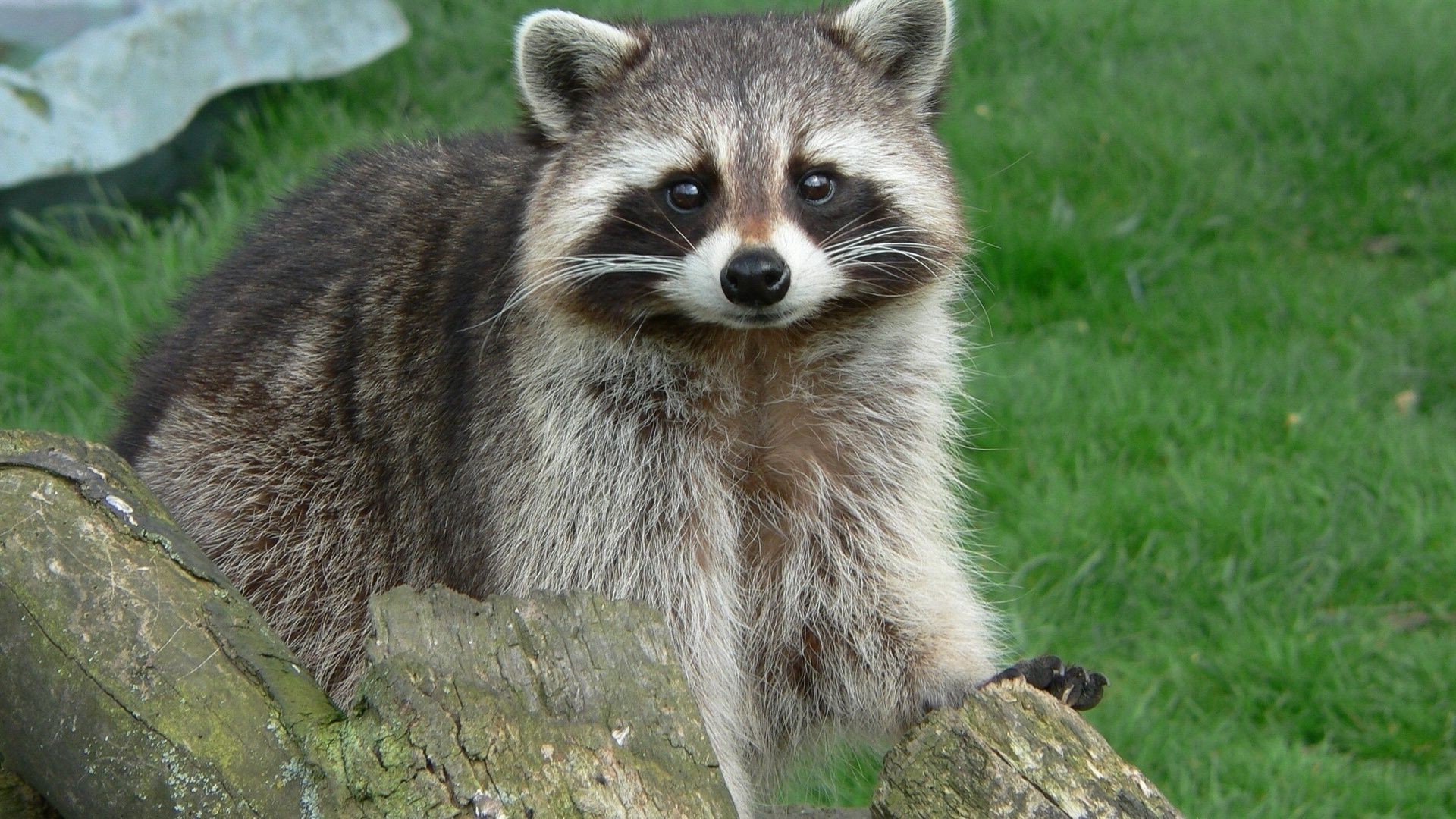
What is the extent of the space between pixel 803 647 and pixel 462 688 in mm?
1279

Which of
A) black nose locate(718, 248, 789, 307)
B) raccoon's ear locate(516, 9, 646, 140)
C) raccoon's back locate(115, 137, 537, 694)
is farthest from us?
raccoon's back locate(115, 137, 537, 694)

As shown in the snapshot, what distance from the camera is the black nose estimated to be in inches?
86.7

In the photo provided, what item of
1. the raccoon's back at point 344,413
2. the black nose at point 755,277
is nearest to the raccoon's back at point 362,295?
the raccoon's back at point 344,413

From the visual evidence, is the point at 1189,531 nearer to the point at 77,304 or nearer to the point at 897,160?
the point at 897,160

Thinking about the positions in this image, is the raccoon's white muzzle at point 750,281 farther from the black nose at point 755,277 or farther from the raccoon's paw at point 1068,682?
the raccoon's paw at point 1068,682

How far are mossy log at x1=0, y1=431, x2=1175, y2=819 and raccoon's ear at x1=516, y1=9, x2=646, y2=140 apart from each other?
1.10 meters

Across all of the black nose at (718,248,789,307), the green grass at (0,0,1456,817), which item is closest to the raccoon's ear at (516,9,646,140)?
the black nose at (718,248,789,307)

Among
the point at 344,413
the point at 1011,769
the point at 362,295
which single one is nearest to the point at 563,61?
the point at 362,295

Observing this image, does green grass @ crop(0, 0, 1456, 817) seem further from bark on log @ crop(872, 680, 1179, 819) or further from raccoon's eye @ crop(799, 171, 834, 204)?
bark on log @ crop(872, 680, 1179, 819)

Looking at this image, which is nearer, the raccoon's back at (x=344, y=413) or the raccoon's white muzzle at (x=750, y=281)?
the raccoon's white muzzle at (x=750, y=281)

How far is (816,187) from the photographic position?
2.45 meters

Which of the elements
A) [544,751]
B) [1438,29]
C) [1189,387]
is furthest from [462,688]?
[1438,29]

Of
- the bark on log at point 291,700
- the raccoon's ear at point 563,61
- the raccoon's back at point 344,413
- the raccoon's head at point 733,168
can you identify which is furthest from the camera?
the raccoon's back at point 344,413

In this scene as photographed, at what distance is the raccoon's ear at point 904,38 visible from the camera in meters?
2.63
